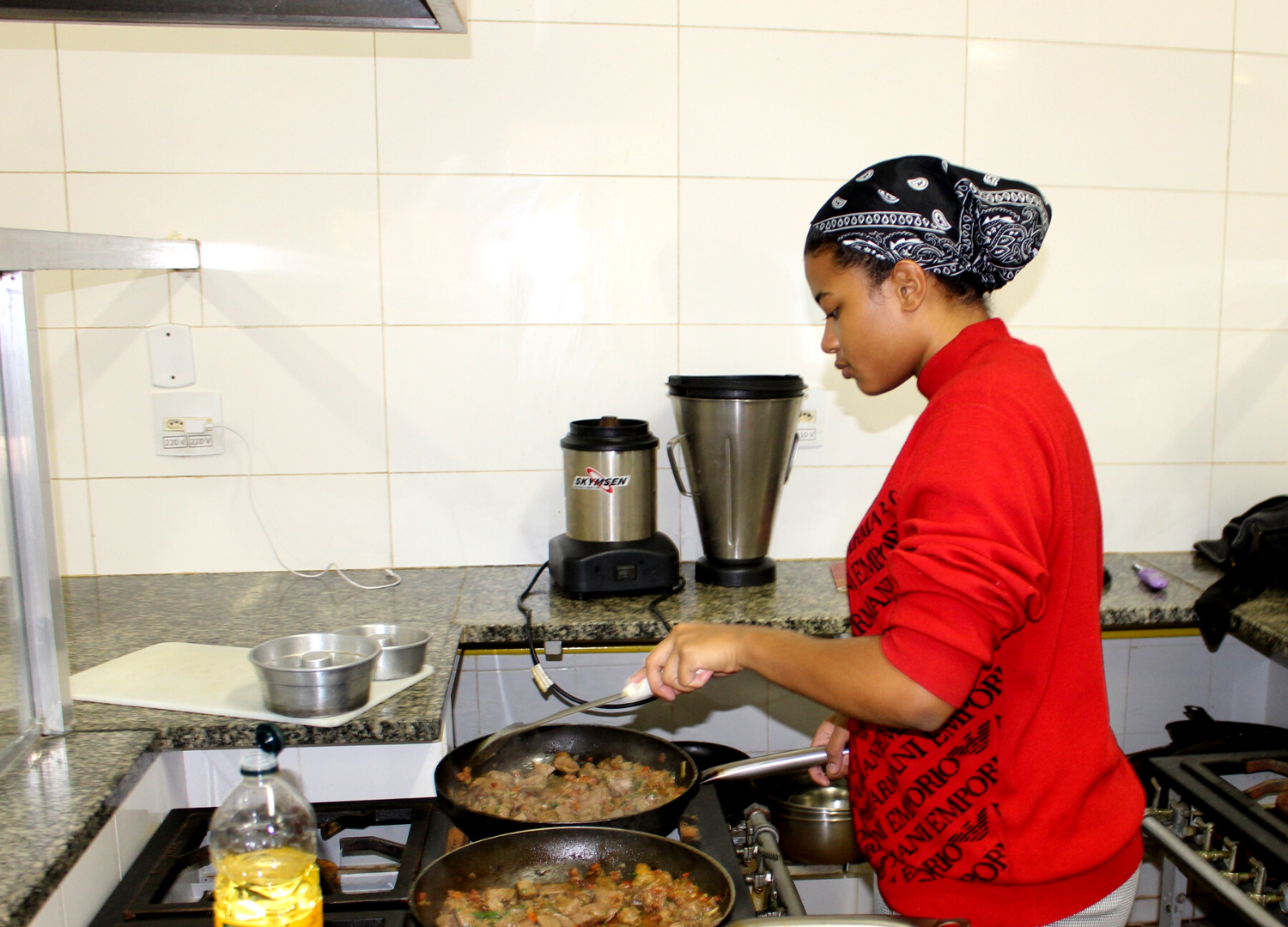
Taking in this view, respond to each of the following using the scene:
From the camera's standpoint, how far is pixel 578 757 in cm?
152

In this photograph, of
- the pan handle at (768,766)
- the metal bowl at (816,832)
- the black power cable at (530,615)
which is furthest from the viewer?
the metal bowl at (816,832)

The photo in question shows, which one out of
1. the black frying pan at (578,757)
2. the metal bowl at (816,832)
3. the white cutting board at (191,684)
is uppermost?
the white cutting board at (191,684)

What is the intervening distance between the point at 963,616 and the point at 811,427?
60.1 inches

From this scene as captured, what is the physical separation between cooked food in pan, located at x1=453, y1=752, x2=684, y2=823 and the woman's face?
2.02 feet

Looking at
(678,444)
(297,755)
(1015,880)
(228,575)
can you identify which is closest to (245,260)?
(228,575)

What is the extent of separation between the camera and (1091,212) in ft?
7.89

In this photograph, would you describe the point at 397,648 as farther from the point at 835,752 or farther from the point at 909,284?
the point at 909,284

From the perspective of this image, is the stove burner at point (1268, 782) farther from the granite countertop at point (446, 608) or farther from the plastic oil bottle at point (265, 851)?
the plastic oil bottle at point (265, 851)

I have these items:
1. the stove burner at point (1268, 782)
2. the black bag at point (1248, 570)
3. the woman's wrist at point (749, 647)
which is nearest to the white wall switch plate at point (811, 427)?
the black bag at point (1248, 570)

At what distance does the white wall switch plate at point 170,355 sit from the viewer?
7.38ft

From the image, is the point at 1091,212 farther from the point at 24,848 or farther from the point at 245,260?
the point at 24,848

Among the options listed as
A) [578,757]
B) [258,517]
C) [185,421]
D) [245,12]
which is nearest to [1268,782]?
[578,757]

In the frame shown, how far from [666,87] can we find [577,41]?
23cm

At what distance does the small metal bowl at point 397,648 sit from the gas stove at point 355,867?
236 mm
